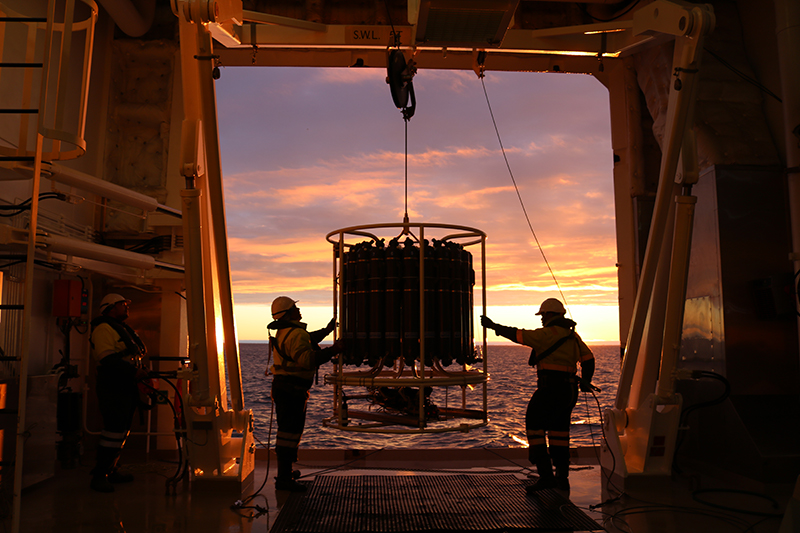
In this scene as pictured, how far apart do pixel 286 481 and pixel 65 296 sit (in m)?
3.39

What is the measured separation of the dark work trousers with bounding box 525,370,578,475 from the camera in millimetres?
6023

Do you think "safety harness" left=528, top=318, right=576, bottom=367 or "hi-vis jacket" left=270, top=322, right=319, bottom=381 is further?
"safety harness" left=528, top=318, right=576, bottom=367

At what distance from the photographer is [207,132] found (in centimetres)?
571

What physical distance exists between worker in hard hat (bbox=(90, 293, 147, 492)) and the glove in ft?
11.2

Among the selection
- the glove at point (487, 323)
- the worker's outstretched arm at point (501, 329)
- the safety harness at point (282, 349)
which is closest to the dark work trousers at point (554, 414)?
the worker's outstretched arm at point (501, 329)

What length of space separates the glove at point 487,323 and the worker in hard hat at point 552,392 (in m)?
0.15

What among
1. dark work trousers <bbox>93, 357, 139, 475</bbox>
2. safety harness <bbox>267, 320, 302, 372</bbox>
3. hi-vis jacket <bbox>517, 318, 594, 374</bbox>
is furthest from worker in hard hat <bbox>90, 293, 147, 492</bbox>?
hi-vis jacket <bbox>517, 318, 594, 374</bbox>

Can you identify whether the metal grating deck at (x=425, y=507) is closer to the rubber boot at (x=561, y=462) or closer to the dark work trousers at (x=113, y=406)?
the rubber boot at (x=561, y=462)

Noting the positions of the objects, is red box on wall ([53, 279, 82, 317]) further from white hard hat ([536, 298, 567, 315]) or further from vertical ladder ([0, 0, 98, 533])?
white hard hat ([536, 298, 567, 315])

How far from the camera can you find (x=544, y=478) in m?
5.78

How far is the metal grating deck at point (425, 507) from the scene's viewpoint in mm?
4727

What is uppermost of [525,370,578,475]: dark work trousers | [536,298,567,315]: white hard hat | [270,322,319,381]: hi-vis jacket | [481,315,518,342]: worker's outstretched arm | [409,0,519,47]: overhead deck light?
[409,0,519,47]: overhead deck light

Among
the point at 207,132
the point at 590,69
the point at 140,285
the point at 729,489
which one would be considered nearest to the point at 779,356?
the point at 729,489

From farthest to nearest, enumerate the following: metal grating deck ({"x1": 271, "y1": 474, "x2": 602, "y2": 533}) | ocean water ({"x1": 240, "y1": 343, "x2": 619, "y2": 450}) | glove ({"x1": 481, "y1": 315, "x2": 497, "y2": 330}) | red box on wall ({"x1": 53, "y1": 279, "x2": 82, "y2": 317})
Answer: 1. ocean water ({"x1": 240, "y1": 343, "x2": 619, "y2": 450})
2. red box on wall ({"x1": 53, "y1": 279, "x2": 82, "y2": 317})
3. glove ({"x1": 481, "y1": 315, "x2": 497, "y2": 330})
4. metal grating deck ({"x1": 271, "y1": 474, "x2": 602, "y2": 533})
